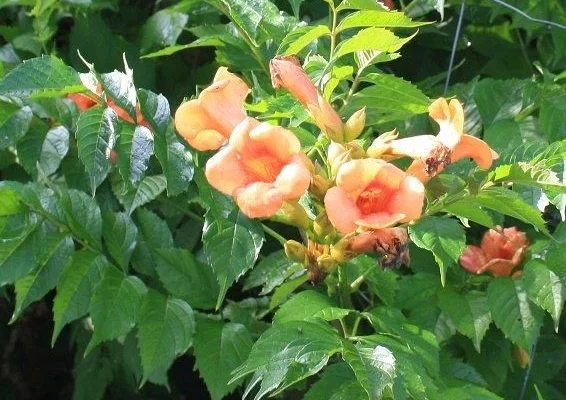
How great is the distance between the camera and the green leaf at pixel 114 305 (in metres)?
1.69

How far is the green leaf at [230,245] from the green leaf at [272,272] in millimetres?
285

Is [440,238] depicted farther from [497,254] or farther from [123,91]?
[123,91]

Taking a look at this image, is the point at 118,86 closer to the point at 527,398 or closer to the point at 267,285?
the point at 267,285

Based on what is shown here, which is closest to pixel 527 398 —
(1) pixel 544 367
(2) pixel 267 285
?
(1) pixel 544 367

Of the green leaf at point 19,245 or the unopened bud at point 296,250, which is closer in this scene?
the unopened bud at point 296,250

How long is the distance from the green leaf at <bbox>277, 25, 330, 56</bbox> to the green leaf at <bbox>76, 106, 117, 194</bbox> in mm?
309

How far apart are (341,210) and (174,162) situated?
0.38 m

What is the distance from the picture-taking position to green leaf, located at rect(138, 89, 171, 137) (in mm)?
1589

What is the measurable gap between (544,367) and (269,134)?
3.63ft

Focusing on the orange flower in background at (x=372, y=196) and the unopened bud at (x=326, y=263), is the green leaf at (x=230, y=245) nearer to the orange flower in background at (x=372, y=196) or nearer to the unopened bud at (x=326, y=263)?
the unopened bud at (x=326, y=263)

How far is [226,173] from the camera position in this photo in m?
1.35

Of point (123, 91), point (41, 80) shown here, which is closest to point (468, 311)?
point (123, 91)

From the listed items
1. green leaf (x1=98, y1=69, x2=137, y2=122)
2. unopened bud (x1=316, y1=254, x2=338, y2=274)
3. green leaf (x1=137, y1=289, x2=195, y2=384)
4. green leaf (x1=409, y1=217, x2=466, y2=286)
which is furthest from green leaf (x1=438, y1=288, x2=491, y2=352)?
green leaf (x1=98, y1=69, x2=137, y2=122)

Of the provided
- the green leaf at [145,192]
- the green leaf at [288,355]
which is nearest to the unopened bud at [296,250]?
the green leaf at [288,355]
